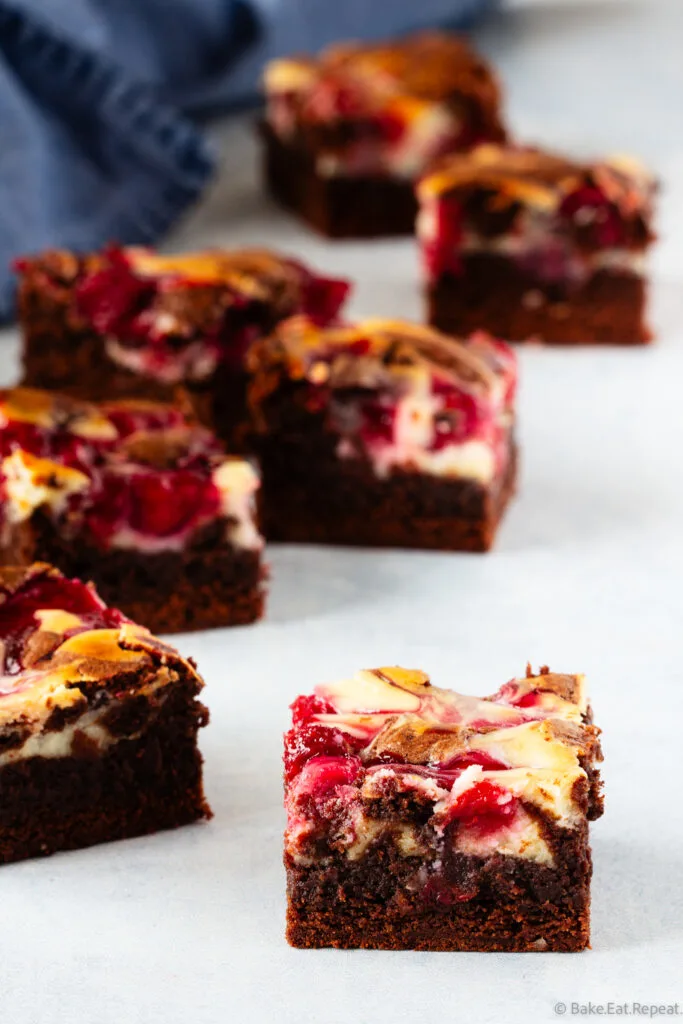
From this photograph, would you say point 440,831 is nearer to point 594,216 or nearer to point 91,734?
point 91,734

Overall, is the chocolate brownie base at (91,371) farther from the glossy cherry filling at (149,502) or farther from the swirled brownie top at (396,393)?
the glossy cherry filling at (149,502)

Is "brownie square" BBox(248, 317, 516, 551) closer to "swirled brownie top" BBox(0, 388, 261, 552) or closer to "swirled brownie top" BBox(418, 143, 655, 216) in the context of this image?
"swirled brownie top" BBox(0, 388, 261, 552)

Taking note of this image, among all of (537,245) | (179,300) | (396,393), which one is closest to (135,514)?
(396,393)

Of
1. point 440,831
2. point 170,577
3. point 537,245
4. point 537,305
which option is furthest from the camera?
point 537,305

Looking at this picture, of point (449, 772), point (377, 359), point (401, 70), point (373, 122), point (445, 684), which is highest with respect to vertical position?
point (401, 70)

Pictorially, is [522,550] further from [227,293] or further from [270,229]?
[270,229]

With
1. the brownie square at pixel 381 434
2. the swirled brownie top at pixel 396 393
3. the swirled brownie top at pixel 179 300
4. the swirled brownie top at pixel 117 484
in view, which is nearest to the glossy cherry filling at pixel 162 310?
the swirled brownie top at pixel 179 300

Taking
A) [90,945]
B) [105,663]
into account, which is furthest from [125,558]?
[90,945]
